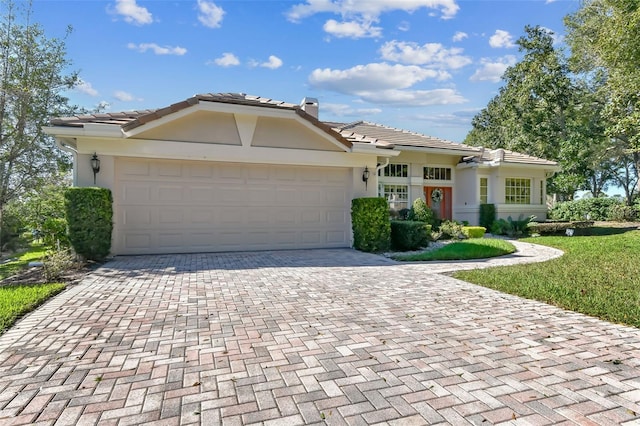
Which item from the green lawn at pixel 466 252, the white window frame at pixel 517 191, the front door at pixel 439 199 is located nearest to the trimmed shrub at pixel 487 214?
the white window frame at pixel 517 191

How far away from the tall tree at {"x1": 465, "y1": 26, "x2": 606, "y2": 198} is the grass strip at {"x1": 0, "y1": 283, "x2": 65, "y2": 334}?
27.0 m

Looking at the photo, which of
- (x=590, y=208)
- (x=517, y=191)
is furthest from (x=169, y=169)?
(x=590, y=208)

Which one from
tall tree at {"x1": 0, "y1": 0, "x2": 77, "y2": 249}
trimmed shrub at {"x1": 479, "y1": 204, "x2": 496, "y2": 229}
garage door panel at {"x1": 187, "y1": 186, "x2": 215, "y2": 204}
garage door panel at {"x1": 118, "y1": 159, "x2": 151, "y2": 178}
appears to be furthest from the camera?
trimmed shrub at {"x1": 479, "y1": 204, "x2": 496, "y2": 229}

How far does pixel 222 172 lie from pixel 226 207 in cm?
103

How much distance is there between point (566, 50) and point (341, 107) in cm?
1546

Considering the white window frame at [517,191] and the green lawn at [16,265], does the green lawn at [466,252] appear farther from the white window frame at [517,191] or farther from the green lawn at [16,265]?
the green lawn at [16,265]

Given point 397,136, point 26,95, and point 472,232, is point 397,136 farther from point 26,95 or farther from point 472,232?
point 26,95

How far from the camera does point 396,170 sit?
54.7 feet

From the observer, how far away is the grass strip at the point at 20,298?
4469mm

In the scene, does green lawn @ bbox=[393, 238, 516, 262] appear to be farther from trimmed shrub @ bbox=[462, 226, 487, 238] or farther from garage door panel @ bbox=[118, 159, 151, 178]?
garage door panel @ bbox=[118, 159, 151, 178]

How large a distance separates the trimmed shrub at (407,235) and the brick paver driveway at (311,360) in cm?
527

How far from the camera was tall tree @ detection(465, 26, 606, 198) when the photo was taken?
23.6 m

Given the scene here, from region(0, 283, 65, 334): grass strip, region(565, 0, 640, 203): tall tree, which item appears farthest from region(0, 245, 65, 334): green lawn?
region(565, 0, 640, 203): tall tree

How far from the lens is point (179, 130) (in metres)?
9.95
